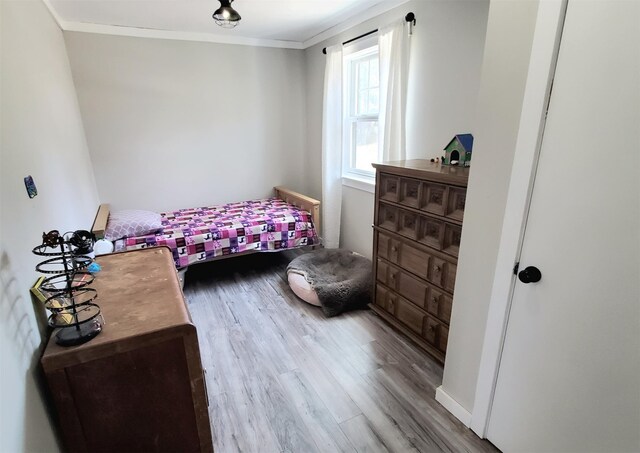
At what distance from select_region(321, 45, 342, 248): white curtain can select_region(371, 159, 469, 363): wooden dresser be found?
1253 mm

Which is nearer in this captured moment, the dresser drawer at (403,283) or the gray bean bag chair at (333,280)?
the dresser drawer at (403,283)

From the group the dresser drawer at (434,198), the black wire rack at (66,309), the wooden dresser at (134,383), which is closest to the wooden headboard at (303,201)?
the dresser drawer at (434,198)

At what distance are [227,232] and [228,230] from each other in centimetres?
2

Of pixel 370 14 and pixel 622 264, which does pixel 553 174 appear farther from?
pixel 370 14

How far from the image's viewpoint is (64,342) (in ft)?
3.34

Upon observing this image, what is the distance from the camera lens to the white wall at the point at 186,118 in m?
3.38

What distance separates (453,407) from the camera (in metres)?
1.74

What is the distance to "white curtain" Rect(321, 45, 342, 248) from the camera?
342cm

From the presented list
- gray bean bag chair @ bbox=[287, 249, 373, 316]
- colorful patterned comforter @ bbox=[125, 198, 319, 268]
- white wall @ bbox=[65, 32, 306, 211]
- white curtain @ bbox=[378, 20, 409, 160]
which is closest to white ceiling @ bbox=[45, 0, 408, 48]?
white wall @ bbox=[65, 32, 306, 211]

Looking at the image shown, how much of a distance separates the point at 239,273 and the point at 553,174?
9.48 feet

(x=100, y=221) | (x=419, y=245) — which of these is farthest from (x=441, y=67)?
(x=100, y=221)

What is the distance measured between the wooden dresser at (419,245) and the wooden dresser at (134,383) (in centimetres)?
141

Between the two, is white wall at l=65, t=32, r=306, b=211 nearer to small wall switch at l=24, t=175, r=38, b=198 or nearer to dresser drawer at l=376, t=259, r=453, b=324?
dresser drawer at l=376, t=259, r=453, b=324

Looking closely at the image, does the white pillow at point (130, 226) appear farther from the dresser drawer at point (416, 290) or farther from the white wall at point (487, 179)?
the white wall at point (487, 179)
